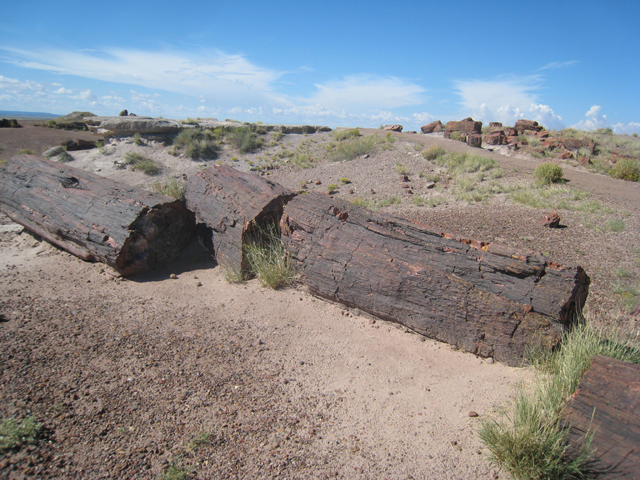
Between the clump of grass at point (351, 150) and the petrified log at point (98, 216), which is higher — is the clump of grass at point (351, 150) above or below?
above

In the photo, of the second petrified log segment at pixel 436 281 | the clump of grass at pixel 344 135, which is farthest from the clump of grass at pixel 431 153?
the second petrified log segment at pixel 436 281

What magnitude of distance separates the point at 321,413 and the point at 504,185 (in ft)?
35.8

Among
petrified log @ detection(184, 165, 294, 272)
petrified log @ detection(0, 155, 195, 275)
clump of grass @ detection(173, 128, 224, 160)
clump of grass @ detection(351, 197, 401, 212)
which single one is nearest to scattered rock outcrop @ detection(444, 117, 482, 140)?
clump of grass @ detection(173, 128, 224, 160)

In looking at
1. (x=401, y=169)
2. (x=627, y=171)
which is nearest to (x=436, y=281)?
(x=401, y=169)

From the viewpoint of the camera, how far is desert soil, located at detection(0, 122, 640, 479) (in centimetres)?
263

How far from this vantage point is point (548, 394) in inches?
114

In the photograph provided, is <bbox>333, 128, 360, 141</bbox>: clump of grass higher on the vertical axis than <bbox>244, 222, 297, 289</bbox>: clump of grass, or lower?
higher

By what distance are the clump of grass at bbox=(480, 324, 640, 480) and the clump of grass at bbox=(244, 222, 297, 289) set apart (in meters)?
3.16

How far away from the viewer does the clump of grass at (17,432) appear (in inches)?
96.8

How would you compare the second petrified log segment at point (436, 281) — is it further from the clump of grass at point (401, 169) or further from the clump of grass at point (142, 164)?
the clump of grass at point (142, 164)

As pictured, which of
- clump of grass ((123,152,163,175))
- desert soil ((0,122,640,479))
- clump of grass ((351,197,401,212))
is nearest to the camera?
desert soil ((0,122,640,479))

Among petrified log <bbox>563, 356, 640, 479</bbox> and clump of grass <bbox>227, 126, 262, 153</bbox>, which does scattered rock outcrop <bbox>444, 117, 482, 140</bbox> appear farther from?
petrified log <bbox>563, 356, 640, 479</bbox>

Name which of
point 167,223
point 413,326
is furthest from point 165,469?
point 167,223

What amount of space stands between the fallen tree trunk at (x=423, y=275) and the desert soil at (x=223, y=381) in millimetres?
265
